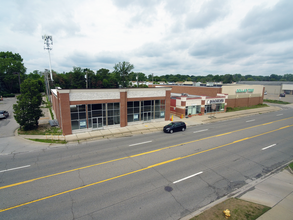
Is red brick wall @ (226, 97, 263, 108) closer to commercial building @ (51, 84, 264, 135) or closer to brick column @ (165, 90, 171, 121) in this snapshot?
commercial building @ (51, 84, 264, 135)

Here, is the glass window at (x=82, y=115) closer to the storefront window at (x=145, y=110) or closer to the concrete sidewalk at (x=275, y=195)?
the storefront window at (x=145, y=110)

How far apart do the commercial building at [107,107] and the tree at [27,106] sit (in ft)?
10.00

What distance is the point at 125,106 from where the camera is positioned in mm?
27703

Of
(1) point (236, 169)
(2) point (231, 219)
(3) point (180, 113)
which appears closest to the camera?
(2) point (231, 219)

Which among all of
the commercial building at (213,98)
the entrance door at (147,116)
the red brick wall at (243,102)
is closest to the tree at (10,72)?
the commercial building at (213,98)

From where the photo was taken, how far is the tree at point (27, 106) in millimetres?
23344

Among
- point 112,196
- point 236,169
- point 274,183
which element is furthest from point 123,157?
point 274,183

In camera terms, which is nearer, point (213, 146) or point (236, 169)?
point (236, 169)

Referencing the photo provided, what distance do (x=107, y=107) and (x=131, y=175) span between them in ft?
50.8

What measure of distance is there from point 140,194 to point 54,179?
666 centimetres

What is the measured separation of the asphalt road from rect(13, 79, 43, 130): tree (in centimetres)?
873

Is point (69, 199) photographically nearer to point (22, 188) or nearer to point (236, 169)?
point (22, 188)

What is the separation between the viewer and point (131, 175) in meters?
12.7

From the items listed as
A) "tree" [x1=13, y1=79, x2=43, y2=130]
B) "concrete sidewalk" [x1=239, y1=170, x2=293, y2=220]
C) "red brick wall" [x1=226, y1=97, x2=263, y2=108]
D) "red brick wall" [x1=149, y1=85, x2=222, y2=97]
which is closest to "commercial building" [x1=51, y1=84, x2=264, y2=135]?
"tree" [x1=13, y1=79, x2=43, y2=130]
